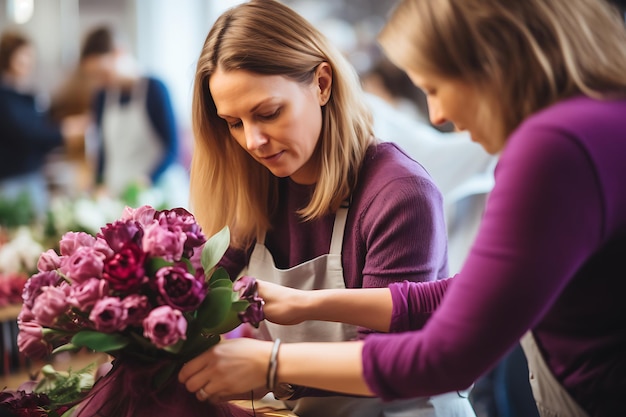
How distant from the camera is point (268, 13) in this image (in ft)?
4.66

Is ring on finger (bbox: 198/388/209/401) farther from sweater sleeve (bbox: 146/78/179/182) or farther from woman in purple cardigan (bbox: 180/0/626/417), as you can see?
sweater sleeve (bbox: 146/78/179/182)

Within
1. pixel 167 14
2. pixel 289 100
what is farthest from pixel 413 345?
pixel 167 14

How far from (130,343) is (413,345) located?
417 millimetres

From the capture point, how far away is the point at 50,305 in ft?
3.49

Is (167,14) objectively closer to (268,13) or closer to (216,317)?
(268,13)

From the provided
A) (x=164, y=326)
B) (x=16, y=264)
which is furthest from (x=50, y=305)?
(x=16, y=264)

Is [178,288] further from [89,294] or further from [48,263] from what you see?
[48,263]

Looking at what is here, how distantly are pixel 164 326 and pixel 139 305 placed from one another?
0.05m

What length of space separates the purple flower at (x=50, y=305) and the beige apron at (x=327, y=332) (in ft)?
1.73

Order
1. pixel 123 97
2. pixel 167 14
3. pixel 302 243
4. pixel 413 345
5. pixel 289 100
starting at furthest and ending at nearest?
pixel 167 14 → pixel 123 97 → pixel 302 243 → pixel 289 100 → pixel 413 345

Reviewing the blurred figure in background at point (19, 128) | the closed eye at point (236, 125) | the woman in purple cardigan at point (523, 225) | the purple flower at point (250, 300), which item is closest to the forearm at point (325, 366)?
the woman in purple cardigan at point (523, 225)

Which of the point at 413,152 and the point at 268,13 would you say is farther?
the point at 413,152

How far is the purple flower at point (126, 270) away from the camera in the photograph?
3.38 ft

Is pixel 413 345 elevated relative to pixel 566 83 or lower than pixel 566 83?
lower
